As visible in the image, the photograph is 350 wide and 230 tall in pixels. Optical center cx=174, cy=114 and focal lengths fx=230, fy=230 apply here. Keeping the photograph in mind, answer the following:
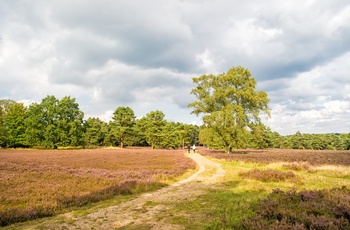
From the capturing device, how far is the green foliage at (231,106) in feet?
125

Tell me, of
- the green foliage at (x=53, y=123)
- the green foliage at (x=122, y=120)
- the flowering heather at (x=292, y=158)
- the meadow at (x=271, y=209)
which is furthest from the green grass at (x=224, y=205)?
the green foliage at (x=122, y=120)

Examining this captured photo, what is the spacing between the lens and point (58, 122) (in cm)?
6347

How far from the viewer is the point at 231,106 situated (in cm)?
3816

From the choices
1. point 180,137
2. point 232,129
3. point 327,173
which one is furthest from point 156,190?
point 180,137

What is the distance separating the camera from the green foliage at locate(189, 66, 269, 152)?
3816cm

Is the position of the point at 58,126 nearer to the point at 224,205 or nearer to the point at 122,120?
the point at 122,120

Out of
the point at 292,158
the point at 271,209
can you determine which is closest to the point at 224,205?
the point at 271,209

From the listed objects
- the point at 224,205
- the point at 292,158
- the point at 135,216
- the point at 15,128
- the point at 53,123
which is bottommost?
the point at 135,216

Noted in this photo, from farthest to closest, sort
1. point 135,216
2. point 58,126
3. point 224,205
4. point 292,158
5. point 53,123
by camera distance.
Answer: point 53,123 → point 58,126 → point 292,158 → point 224,205 → point 135,216

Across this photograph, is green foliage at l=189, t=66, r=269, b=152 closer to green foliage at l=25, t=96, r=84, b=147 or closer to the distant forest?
the distant forest

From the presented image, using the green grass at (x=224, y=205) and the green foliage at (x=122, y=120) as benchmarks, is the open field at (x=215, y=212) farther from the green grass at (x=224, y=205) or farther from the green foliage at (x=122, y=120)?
the green foliage at (x=122, y=120)

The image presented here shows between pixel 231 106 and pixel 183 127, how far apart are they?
53499 millimetres

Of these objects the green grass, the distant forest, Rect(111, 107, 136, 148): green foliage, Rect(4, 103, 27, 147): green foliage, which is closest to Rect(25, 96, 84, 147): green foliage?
the distant forest

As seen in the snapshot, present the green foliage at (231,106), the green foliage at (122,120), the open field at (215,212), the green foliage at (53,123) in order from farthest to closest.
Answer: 1. the green foliage at (122,120)
2. the green foliage at (53,123)
3. the green foliage at (231,106)
4. the open field at (215,212)
